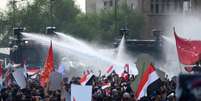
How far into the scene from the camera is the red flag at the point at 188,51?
23.4m

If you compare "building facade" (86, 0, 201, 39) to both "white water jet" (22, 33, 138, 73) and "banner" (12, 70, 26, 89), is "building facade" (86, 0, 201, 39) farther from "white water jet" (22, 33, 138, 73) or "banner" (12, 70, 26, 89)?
"banner" (12, 70, 26, 89)

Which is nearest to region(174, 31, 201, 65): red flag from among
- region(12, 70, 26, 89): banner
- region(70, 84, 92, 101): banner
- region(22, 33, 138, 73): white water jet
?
region(12, 70, 26, 89): banner

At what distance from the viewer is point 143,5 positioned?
99.0 m

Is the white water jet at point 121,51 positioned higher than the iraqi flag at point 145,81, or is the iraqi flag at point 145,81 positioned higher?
the iraqi flag at point 145,81

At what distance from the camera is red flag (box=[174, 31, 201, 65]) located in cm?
2342

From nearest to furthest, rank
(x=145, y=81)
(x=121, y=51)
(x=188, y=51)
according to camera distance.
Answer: (x=145, y=81), (x=188, y=51), (x=121, y=51)

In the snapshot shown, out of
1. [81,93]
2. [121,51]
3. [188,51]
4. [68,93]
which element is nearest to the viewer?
[81,93]

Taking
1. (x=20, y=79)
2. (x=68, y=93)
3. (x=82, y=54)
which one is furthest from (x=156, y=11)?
(x=68, y=93)

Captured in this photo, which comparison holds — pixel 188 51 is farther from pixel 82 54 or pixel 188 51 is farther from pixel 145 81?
pixel 82 54

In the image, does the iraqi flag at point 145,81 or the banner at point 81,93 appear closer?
the banner at point 81,93

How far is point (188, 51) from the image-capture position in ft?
77.7

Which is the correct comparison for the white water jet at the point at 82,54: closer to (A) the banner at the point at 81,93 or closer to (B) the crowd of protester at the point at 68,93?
(B) the crowd of protester at the point at 68,93

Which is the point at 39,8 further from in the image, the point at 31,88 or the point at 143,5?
the point at 31,88

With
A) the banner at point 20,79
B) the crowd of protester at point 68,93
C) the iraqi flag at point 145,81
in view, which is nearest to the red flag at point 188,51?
A: the crowd of protester at point 68,93
